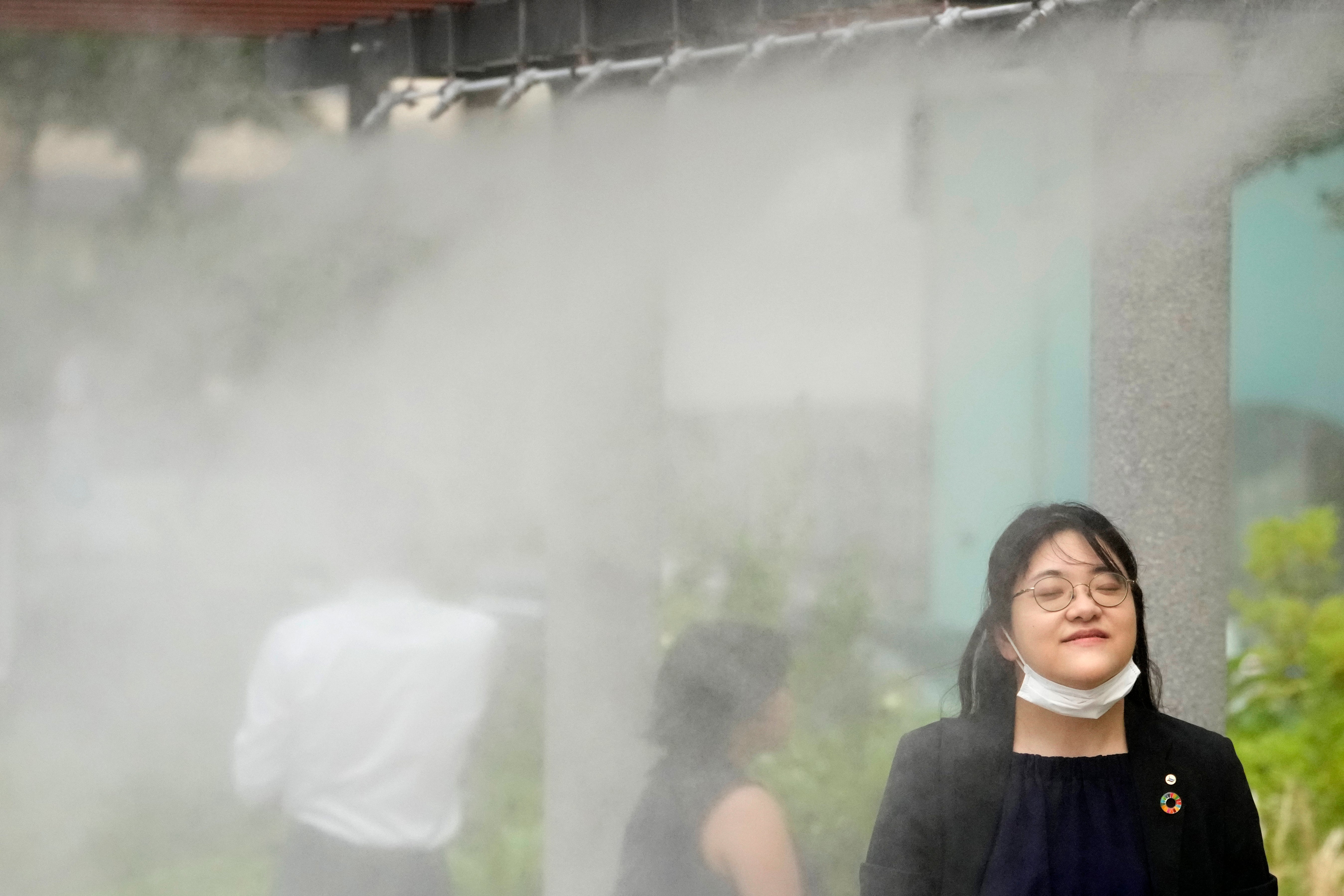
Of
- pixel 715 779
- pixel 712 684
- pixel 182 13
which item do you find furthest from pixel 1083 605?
pixel 182 13

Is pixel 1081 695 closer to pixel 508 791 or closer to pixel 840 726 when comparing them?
pixel 840 726

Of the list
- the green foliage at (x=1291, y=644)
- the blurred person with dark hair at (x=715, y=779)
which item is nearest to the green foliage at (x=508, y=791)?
the blurred person with dark hair at (x=715, y=779)

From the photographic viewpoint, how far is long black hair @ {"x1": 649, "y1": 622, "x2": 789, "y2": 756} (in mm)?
2311

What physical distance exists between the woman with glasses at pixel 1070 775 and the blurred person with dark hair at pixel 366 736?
1.19m

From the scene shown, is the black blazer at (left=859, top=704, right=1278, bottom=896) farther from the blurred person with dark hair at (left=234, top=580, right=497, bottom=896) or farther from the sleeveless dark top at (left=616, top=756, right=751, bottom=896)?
the blurred person with dark hair at (left=234, top=580, right=497, bottom=896)

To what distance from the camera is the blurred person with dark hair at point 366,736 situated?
8.46ft

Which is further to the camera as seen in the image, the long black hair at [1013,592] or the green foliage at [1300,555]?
the green foliage at [1300,555]

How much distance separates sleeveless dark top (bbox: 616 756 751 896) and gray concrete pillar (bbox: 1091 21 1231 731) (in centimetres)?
85

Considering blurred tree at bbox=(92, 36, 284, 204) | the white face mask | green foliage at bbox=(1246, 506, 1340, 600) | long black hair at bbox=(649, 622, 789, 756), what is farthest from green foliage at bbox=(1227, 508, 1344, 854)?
blurred tree at bbox=(92, 36, 284, 204)

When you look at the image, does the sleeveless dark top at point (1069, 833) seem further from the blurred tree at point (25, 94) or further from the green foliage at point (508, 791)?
the blurred tree at point (25, 94)

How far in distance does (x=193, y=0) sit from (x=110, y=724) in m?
1.32

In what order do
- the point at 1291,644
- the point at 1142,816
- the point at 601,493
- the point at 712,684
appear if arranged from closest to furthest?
the point at 1142,816 < the point at 712,684 < the point at 601,493 < the point at 1291,644

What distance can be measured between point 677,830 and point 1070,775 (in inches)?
30.2

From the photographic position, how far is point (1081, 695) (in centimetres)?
155
